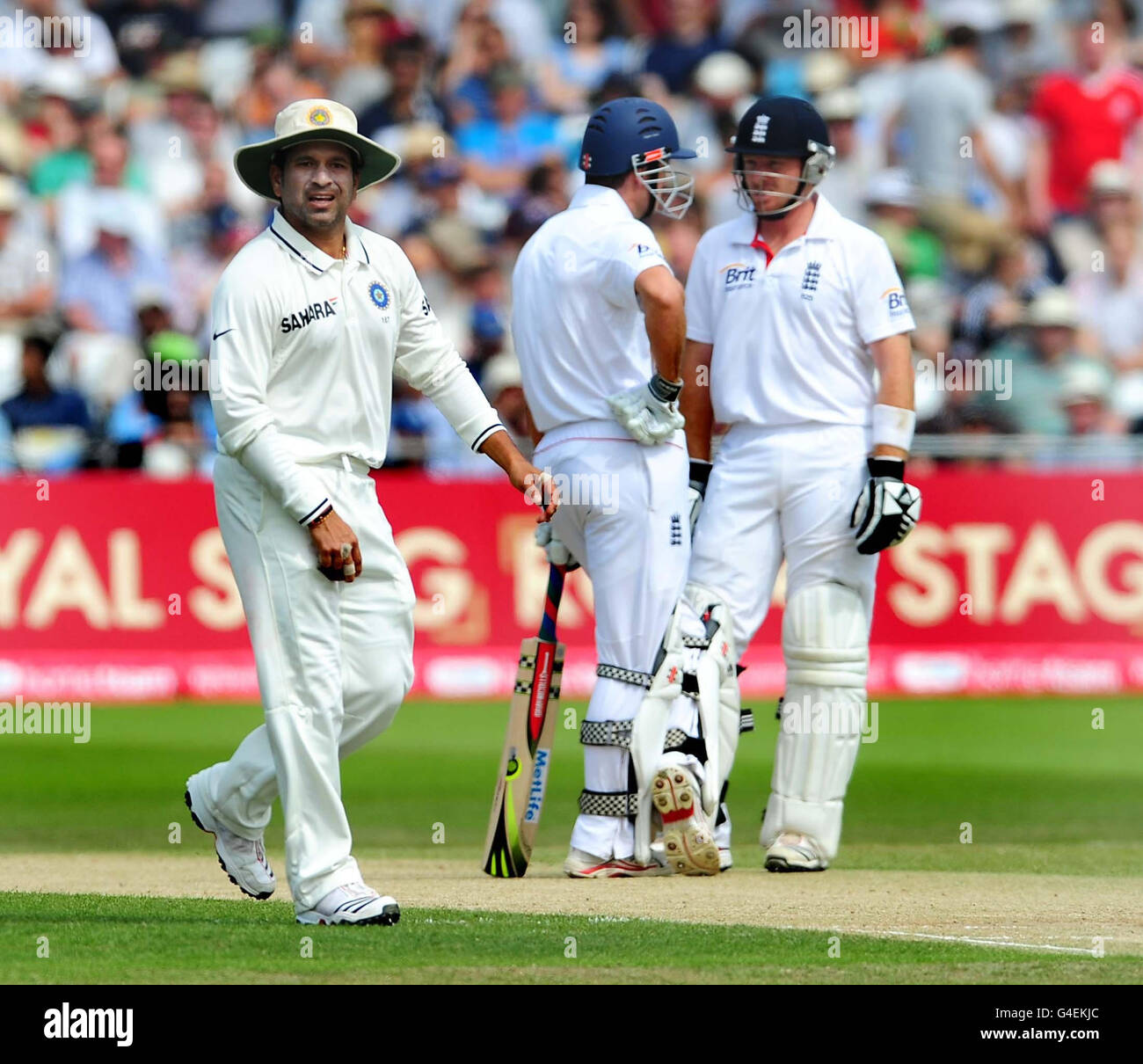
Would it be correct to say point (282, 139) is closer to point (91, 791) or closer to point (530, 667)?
point (530, 667)

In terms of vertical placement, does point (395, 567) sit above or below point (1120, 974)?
above

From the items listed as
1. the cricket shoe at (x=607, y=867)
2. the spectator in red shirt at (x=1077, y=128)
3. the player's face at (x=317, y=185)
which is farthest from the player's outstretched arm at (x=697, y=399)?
the spectator in red shirt at (x=1077, y=128)

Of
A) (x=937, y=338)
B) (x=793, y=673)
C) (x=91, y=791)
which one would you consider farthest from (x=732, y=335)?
(x=937, y=338)

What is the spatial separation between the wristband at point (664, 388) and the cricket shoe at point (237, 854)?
2.15 meters

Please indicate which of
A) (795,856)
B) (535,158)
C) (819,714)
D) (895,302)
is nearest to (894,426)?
(895,302)

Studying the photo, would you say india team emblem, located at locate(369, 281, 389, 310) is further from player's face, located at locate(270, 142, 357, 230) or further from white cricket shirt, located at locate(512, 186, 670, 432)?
white cricket shirt, located at locate(512, 186, 670, 432)

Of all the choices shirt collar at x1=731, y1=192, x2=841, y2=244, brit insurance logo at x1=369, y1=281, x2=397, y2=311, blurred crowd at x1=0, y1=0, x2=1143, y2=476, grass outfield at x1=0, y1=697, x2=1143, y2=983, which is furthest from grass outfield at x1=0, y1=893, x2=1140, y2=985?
blurred crowd at x1=0, y1=0, x2=1143, y2=476

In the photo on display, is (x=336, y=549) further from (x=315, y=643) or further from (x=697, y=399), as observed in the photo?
(x=697, y=399)

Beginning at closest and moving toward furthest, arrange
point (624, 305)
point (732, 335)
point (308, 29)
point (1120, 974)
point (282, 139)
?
point (1120, 974), point (282, 139), point (624, 305), point (732, 335), point (308, 29)

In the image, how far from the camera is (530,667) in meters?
8.52

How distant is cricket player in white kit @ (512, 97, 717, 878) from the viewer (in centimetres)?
814

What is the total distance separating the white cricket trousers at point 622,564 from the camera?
8203 millimetres

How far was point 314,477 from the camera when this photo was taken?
655 cm

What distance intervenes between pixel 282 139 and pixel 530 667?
2.64 metres
